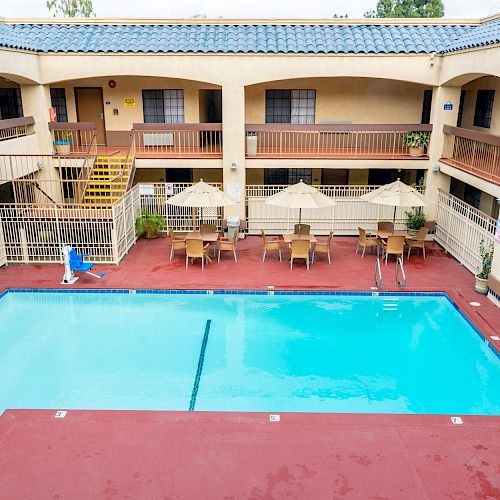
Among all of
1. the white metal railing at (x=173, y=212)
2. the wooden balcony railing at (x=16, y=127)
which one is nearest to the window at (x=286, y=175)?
the white metal railing at (x=173, y=212)

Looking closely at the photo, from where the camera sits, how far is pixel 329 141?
814 inches

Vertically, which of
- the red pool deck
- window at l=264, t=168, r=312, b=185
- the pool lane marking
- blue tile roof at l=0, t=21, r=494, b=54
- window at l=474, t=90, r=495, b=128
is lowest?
the pool lane marking

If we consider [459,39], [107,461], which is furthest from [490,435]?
[459,39]

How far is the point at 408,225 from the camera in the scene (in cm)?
1825

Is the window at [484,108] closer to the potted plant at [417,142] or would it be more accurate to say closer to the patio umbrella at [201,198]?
the potted plant at [417,142]

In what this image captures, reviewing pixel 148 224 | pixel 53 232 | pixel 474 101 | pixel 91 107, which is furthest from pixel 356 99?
pixel 53 232

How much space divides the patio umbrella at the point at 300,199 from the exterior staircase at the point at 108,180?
545 centimetres

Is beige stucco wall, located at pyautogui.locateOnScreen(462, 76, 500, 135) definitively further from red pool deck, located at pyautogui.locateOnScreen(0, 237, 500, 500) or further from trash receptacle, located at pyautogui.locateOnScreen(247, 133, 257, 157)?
red pool deck, located at pyautogui.locateOnScreen(0, 237, 500, 500)

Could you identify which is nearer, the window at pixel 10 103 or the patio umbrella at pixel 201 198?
the patio umbrella at pixel 201 198

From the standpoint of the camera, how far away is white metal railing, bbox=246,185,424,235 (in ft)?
61.7

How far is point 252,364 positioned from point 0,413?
490cm

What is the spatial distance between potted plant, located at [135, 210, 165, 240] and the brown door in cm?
495

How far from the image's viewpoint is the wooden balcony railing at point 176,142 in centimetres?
1836

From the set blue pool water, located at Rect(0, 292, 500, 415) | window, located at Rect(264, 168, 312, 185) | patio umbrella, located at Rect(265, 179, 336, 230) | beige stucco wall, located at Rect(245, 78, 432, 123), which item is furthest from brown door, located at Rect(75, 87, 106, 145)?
blue pool water, located at Rect(0, 292, 500, 415)
